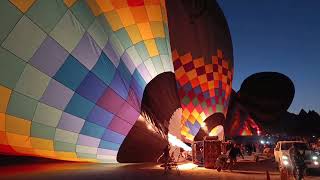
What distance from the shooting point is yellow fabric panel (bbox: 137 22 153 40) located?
13995 mm

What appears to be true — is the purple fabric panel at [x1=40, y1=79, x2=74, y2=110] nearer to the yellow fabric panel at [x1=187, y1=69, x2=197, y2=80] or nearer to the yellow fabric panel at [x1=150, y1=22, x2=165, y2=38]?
the yellow fabric panel at [x1=150, y1=22, x2=165, y2=38]

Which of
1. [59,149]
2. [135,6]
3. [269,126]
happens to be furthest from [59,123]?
[269,126]

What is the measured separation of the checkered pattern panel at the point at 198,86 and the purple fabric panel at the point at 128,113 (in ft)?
16.5

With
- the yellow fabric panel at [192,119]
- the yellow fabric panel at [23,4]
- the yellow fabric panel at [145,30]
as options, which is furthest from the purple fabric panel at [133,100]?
the yellow fabric panel at [192,119]

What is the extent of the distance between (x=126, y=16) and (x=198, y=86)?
754 cm

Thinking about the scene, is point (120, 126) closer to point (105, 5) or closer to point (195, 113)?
point (105, 5)

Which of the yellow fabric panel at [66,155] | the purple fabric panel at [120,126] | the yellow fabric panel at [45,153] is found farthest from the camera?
the purple fabric panel at [120,126]

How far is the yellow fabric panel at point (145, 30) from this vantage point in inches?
551

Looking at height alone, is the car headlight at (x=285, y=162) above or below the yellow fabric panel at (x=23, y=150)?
below

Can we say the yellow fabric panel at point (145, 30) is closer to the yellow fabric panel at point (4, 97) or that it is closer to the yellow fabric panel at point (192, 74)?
the yellow fabric panel at point (192, 74)

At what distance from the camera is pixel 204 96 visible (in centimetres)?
2034

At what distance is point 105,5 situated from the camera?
1262 centimetres

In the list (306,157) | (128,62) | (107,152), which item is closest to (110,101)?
(128,62)

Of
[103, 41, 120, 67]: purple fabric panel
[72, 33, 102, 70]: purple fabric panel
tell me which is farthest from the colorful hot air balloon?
[72, 33, 102, 70]: purple fabric panel
